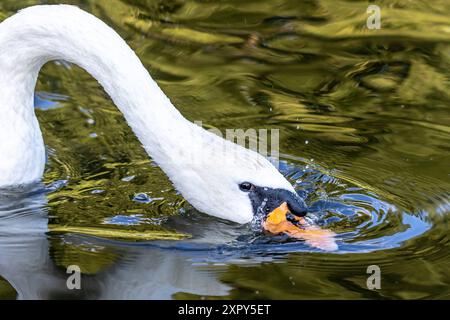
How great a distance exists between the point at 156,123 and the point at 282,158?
6.60ft

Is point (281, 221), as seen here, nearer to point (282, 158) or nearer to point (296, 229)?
point (296, 229)

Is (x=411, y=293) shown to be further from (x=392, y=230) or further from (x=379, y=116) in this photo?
(x=379, y=116)

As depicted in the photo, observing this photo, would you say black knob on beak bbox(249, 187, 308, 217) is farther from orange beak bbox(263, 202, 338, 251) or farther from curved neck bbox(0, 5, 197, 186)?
curved neck bbox(0, 5, 197, 186)

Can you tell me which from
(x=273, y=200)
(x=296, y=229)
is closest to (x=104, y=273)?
(x=273, y=200)

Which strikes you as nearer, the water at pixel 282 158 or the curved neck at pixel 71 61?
the water at pixel 282 158

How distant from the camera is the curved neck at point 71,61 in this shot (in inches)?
281

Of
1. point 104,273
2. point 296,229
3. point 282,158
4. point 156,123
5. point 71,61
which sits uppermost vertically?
point 71,61

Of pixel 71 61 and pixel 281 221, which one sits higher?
pixel 71 61

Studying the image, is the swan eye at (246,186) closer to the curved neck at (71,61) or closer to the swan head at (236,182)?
the swan head at (236,182)

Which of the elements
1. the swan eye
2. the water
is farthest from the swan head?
the water

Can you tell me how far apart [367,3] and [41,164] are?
5214 mm

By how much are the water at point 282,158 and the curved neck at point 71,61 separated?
0.40 m

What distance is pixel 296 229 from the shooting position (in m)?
7.16

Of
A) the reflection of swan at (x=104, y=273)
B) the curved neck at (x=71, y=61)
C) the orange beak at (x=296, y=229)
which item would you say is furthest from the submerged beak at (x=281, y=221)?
the curved neck at (x=71, y=61)
